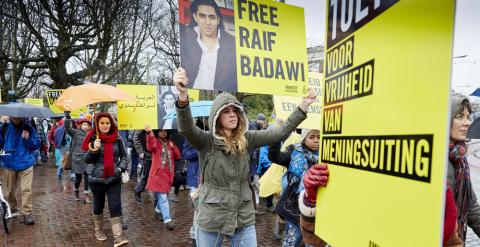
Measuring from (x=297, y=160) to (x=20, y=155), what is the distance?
4814mm

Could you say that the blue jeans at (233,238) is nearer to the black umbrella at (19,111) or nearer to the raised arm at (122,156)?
the raised arm at (122,156)

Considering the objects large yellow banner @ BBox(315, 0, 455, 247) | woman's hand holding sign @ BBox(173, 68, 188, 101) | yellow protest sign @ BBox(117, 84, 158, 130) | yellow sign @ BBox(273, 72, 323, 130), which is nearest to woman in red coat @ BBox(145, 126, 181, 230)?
yellow protest sign @ BBox(117, 84, 158, 130)

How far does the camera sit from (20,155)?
6066 millimetres

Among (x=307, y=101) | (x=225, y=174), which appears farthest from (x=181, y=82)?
(x=307, y=101)

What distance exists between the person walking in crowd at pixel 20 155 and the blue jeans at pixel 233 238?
4.53m

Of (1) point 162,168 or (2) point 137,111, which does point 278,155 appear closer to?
(1) point 162,168

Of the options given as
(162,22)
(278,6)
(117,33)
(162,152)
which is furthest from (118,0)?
(278,6)

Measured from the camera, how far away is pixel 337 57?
1668mm

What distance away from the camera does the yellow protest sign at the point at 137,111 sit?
6.45 meters

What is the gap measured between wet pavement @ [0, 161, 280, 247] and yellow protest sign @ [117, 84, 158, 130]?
1720 mm

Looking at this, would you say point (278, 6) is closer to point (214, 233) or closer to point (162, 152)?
point (214, 233)

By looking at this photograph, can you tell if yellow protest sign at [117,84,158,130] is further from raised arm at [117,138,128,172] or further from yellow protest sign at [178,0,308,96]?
yellow protest sign at [178,0,308,96]

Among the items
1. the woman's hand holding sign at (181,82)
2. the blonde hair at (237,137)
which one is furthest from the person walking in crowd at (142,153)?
the woman's hand holding sign at (181,82)

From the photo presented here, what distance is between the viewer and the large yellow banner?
102 centimetres
